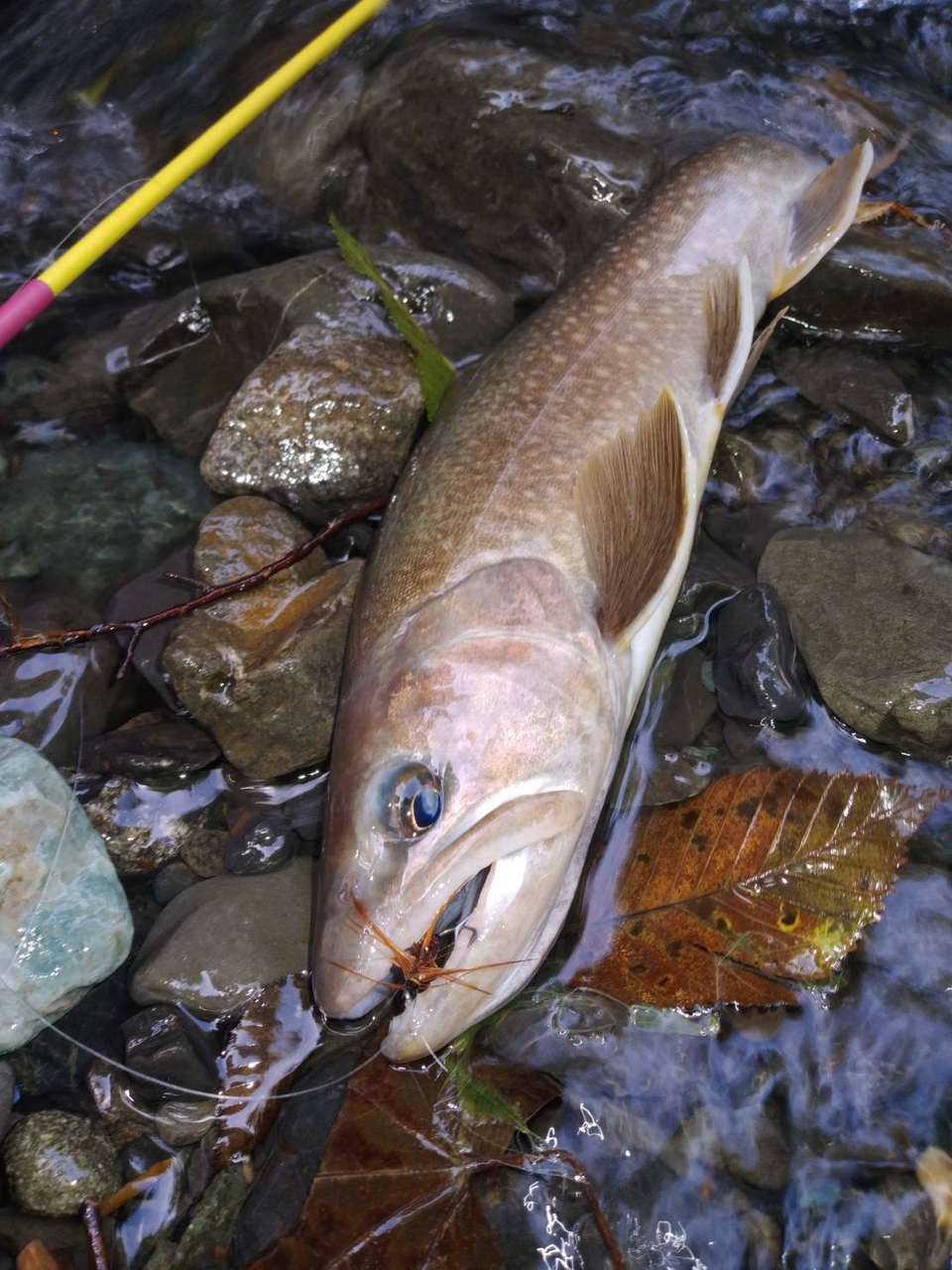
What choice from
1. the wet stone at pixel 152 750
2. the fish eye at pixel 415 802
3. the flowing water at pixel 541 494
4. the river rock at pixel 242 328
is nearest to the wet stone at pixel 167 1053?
the flowing water at pixel 541 494

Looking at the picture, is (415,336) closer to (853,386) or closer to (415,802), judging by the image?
(853,386)

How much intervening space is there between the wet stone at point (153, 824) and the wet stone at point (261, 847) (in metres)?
0.14

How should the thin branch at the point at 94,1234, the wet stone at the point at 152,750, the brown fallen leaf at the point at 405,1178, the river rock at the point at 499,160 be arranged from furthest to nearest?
the river rock at the point at 499,160 < the wet stone at the point at 152,750 < the thin branch at the point at 94,1234 < the brown fallen leaf at the point at 405,1178

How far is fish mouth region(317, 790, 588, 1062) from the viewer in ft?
8.48

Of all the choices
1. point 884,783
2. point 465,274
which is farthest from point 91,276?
point 884,783

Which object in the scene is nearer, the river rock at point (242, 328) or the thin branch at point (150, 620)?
the thin branch at point (150, 620)

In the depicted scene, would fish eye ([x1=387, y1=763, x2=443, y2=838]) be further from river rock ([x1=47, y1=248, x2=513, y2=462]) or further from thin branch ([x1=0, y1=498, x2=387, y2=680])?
river rock ([x1=47, y1=248, x2=513, y2=462])

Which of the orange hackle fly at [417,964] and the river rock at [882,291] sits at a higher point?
the river rock at [882,291]

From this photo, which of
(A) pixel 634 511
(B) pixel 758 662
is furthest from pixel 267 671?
(B) pixel 758 662

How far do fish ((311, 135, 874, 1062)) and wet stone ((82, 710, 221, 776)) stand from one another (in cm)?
88

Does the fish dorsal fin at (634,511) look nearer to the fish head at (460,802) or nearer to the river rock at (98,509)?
the fish head at (460,802)

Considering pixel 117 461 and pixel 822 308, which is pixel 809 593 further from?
pixel 117 461

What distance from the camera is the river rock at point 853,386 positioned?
432cm

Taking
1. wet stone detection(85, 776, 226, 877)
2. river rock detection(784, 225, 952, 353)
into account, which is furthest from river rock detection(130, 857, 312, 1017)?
river rock detection(784, 225, 952, 353)
